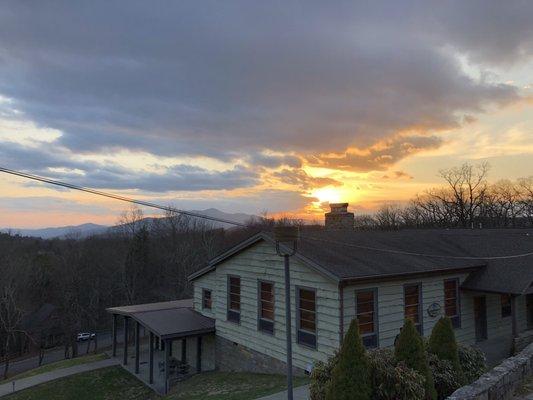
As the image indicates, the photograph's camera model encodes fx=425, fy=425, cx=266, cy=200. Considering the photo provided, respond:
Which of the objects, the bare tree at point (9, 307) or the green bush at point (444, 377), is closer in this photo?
the green bush at point (444, 377)

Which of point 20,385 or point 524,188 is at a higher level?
point 524,188

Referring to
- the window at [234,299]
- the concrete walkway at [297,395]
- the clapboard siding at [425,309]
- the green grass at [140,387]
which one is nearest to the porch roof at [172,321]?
the window at [234,299]

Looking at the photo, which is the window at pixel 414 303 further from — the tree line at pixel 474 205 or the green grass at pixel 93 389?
the tree line at pixel 474 205

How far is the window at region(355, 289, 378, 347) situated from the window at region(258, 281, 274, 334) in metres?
3.52

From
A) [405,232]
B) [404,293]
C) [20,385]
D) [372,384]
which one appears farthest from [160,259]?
[372,384]

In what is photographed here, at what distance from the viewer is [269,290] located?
15.7 meters

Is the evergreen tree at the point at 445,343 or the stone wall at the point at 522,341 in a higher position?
the evergreen tree at the point at 445,343

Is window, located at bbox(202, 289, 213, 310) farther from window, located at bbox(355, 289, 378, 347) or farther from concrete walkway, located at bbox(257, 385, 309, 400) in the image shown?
window, located at bbox(355, 289, 378, 347)

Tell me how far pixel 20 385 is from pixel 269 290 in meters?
13.6

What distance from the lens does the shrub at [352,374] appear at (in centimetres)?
769

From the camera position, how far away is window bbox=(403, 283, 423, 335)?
1436 cm

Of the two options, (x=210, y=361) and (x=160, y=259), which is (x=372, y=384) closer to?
(x=210, y=361)

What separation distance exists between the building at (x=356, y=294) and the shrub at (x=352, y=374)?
450cm

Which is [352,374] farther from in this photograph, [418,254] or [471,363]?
[418,254]
